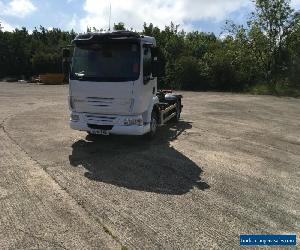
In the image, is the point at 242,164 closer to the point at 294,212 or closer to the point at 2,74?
the point at 294,212

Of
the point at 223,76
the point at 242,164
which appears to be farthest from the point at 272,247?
the point at 223,76

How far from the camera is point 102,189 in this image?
7.31m

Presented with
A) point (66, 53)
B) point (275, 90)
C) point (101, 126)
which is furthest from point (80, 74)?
point (275, 90)

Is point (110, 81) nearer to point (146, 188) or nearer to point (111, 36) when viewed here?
point (111, 36)

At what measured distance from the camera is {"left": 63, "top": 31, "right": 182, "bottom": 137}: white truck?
9.77m

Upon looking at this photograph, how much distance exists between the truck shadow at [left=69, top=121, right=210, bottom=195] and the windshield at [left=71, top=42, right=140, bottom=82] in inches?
77.8

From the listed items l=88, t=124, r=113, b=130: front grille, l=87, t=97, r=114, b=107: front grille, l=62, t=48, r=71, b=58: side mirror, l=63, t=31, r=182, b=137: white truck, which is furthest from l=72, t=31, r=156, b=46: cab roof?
l=88, t=124, r=113, b=130: front grille

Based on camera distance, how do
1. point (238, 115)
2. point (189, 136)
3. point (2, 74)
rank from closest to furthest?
point (189, 136) < point (238, 115) < point (2, 74)

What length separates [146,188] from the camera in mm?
7449

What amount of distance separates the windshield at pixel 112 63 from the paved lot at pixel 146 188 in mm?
2004

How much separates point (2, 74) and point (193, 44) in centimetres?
2576

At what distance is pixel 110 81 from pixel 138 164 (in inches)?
91.2

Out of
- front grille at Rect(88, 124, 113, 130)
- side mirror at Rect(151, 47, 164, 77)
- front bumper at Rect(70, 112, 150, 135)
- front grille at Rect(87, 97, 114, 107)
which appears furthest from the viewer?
side mirror at Rect(151, 47, 164, 77)

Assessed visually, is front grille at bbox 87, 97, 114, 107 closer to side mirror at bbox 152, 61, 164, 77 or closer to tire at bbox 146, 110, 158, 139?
side mirror at bbox 152, 61, 164, 77
